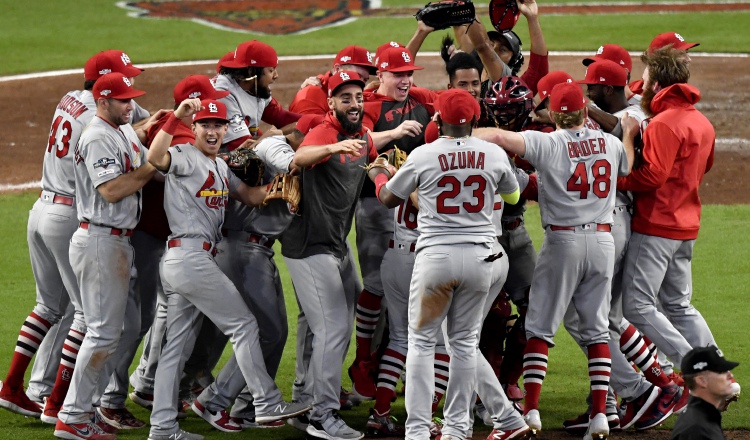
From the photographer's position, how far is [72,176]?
6.83 metres

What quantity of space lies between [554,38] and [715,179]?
344 inches

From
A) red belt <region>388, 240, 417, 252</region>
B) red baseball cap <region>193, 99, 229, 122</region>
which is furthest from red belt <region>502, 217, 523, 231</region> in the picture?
red baseball cap <region>193, 99, 229, 122</region>

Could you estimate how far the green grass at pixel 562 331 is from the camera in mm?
6871

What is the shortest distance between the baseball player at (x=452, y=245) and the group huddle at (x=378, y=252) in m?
0.01

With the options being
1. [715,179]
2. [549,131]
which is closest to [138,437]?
[549,131]

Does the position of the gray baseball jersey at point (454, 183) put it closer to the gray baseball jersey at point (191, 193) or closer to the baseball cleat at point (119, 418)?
the gray baseball jersey at point (191, 193)

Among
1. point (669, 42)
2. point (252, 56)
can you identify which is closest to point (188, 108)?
point (252, 56)

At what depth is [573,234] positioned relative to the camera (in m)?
6.32

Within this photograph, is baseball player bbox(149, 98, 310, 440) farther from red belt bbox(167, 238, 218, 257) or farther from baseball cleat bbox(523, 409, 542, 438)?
baseball cleat bbox(523, 409, 542, 438)

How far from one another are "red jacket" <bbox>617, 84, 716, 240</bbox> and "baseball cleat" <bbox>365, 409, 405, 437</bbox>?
1.80 m

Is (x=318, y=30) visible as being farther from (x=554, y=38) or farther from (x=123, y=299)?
(x=123, y=299)

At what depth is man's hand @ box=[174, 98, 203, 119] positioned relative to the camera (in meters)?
6.13

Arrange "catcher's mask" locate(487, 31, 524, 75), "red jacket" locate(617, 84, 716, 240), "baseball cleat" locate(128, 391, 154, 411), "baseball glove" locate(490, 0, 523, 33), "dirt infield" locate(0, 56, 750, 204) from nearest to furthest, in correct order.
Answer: "red jacket" locate(617, 84, 716, 240)
"baseball cleat" locate(128, 391, 154, 411)
"baseball glove" locate(490, 0, 523, 33)
"catcher's mask" locate(487, 31, 524, 75)
"dirt infield" locate(0, 56, 750, 204)

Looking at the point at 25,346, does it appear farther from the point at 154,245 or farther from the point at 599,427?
the point at 599,427
